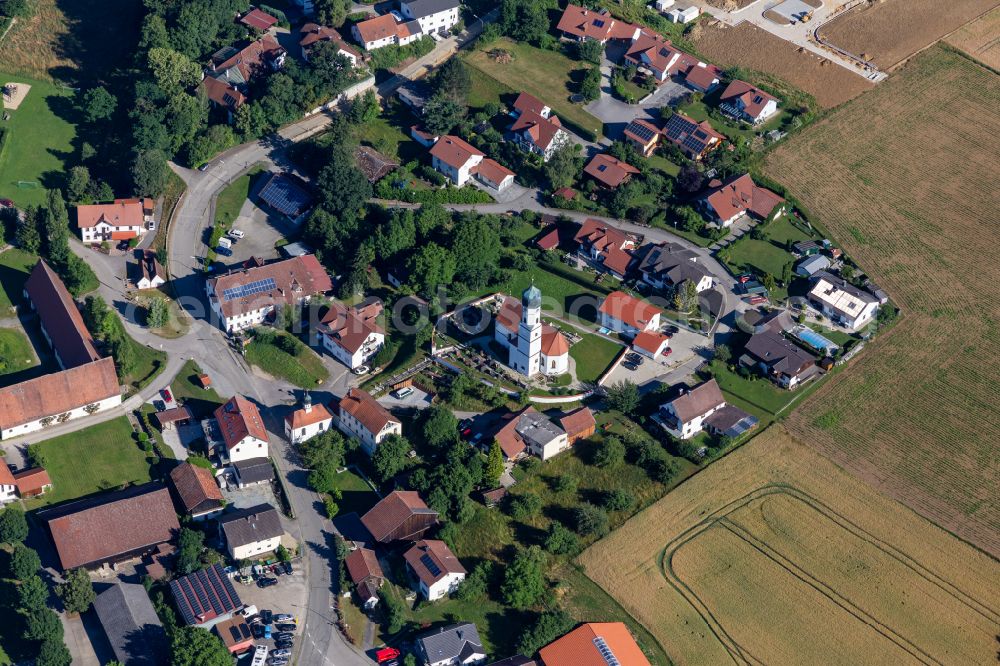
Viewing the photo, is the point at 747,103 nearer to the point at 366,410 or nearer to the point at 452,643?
the point at 366,410

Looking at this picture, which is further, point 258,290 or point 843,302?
point 843,302

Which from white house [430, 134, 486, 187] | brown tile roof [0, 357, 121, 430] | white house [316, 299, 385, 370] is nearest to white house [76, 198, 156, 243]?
brown tile roof [0, 357, 121, 430]

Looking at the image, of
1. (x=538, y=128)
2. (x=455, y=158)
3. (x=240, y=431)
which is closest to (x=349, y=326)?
(x=240, y=431)

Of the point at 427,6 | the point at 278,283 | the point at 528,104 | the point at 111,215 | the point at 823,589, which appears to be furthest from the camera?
the point at 427,6

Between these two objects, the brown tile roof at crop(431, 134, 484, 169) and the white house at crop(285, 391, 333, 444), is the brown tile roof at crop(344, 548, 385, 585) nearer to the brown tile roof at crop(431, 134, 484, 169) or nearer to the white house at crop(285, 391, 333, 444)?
the white house at crop(285, 391, 333, 444)

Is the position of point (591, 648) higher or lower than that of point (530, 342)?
lower

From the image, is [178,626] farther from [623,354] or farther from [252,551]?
[623,354]

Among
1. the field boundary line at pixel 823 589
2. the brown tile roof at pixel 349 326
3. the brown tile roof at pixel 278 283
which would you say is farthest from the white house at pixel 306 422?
the field boundary line at pixel 823 589
